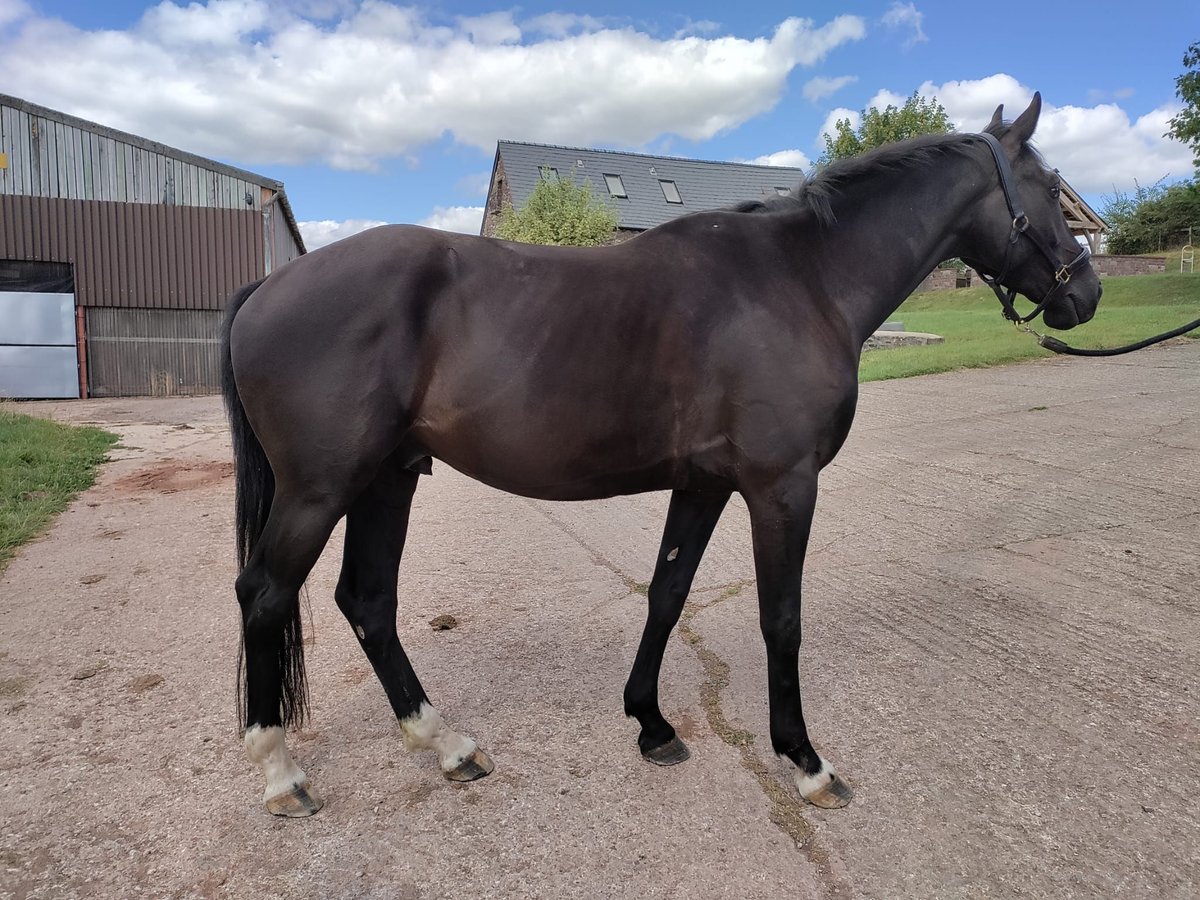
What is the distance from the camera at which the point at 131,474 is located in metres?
7.59

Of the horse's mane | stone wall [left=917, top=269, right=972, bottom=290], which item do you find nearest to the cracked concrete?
the horse's mane

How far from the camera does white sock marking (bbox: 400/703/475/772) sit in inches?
100

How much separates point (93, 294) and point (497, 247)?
56.6 ft

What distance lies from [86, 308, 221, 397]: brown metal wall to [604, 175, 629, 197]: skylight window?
23.8 m

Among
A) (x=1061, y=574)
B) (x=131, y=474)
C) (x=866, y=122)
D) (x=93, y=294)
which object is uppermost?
(x=866, y=122)

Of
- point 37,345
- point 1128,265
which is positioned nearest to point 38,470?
point 37,345

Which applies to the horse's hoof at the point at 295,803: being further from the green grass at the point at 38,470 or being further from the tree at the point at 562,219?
the tree at the point at 562,219

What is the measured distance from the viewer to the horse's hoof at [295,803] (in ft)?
7.63

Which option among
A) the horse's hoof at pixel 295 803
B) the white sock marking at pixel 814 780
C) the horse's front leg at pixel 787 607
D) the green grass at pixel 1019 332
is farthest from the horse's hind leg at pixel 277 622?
the green grass at pixel 1019 332

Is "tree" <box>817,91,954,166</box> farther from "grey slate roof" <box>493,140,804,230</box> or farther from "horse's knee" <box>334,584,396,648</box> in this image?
"horse's knee" <box>334,584,396,648</box>

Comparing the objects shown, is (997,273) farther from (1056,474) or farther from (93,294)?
(93,294)

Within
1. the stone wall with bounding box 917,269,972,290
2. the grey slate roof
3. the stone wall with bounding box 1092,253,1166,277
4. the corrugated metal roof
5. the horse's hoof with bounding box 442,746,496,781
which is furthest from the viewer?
the grey slate roof

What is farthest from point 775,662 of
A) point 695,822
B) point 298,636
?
point 298,636

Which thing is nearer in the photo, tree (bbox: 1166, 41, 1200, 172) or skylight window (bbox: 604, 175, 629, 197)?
tree (bbox: 1166, 41, 1200, 172)
